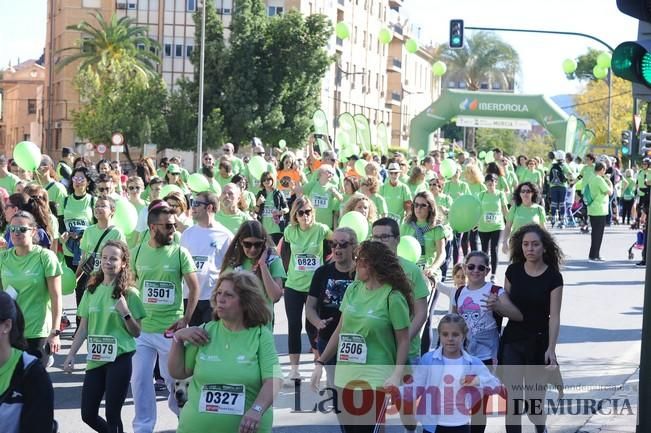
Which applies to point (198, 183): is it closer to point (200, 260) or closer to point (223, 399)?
point (200, 260)

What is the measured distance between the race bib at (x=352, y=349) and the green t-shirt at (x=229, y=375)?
3.97 feet

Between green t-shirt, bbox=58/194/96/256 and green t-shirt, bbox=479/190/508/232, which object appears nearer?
green t-shirt, bbox=58/194/96/256

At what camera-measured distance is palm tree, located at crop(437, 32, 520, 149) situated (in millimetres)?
79000

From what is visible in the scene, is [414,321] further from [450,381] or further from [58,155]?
[58,155]

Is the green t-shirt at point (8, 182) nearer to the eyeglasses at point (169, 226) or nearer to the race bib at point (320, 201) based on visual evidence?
the race bib at point (320, 201)

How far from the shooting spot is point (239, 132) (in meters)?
58.4

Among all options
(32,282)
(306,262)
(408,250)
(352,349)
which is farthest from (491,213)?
(352,349)

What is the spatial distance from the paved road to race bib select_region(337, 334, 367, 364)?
6.12 ft

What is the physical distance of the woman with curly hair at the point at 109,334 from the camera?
725 cm

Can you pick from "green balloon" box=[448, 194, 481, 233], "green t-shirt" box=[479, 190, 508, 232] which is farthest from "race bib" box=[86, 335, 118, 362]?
"green t-shirt" box=[479, 190, 508, 232]

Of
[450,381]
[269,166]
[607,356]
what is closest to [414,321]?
[450,381]

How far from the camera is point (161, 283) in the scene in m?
8.32

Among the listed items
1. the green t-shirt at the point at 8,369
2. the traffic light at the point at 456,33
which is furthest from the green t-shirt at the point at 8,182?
the traffic light at the point at 456,33

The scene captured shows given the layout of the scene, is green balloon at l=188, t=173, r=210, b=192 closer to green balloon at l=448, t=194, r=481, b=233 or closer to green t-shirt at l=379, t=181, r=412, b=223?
green t-shirt at l=379, t=181, r=412, b=223
